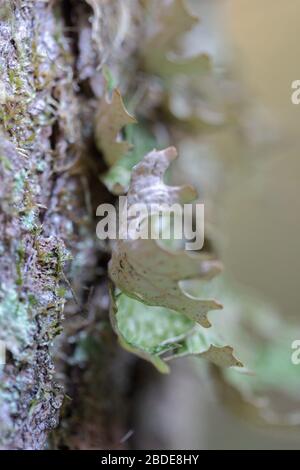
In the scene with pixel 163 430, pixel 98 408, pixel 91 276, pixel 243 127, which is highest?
pixel 243 127

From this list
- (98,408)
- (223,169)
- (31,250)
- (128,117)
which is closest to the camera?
(31,250)

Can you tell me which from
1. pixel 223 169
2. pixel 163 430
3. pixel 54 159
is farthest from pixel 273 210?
pixel 54 159

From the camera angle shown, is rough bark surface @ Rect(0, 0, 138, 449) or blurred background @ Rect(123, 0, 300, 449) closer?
rough bark surface @ Rect(0, 0, 138, 449)

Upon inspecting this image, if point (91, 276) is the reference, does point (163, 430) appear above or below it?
below

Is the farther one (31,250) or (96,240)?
(96,240)

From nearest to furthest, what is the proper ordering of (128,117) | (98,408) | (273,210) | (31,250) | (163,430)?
(31,250) → (128,117) → (98,408) → (163,430) → (273,210)

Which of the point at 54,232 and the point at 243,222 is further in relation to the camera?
the point at 243,222

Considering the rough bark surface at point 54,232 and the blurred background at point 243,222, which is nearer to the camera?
the rough bark surface at point 54,232
